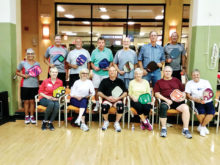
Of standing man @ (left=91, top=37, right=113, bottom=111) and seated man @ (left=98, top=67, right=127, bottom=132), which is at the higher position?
standing man @ (left=91, top=37, right=113, bottom=111)

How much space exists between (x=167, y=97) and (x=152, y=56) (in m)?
0.83

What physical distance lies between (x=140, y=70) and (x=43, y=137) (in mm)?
A: 1945

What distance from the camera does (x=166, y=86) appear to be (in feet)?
12.2

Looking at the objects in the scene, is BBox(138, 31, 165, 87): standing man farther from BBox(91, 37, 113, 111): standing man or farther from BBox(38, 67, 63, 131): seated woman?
BBox(38, 67, 63, 131): seated woman

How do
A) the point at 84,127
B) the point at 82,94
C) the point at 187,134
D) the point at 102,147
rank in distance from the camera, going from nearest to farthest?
1. the point at 102,147
2. the point at 187,134
3. the point at 84,127
4. the point at 82,94

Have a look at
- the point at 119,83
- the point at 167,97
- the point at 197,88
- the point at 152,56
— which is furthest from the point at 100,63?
the point at 197,88

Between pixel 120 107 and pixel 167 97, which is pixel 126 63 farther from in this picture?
pixel 167 97

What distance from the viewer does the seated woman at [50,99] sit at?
3742 mm

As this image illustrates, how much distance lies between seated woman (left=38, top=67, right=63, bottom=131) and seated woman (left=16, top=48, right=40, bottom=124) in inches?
11.9

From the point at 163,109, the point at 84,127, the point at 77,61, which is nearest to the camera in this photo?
the point at 163,109

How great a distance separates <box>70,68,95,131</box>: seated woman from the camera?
12.3 feet

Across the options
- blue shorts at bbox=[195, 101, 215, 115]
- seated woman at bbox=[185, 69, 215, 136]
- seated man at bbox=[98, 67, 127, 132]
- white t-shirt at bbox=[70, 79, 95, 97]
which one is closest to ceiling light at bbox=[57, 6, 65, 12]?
white t-shirt at bbox=[70, 79, 95, 97]

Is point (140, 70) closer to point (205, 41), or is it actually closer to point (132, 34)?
point (205, 41)

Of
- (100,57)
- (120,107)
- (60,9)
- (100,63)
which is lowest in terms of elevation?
(120,107)
